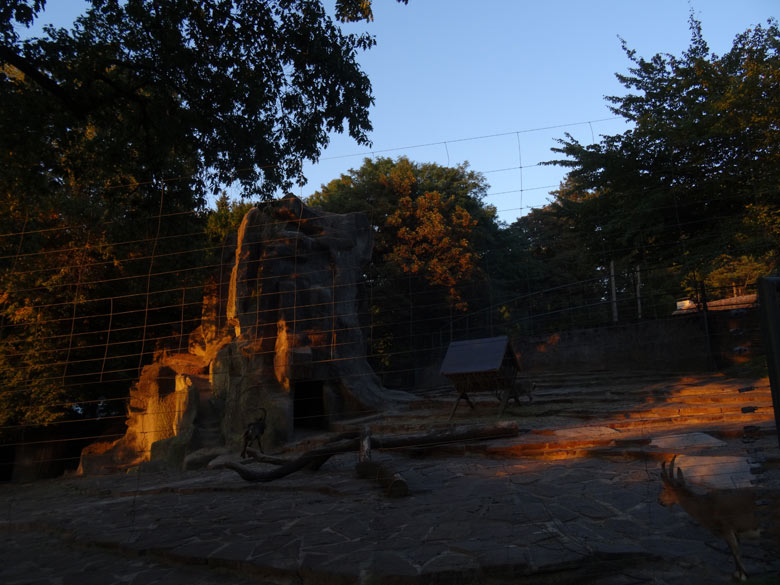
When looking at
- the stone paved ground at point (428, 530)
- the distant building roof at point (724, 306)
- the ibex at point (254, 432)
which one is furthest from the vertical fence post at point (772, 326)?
the distant building roof at point (724, 306)

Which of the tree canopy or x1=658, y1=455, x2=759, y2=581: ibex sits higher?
the tree canopy

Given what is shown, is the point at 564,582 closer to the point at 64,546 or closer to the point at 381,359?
the point at 64,546

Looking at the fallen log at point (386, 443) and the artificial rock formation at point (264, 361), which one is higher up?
the artificial rock formation at point (264, 361)

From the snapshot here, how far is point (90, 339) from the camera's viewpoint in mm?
14812

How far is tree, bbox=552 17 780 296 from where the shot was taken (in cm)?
970

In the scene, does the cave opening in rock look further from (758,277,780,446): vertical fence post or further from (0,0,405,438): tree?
(758,277,780,446): vertical fence post

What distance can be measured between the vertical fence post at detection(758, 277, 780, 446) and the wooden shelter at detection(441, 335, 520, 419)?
7211 millimetres

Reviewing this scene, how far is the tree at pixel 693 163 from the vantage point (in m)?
9.70

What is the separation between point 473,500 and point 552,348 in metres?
12.6

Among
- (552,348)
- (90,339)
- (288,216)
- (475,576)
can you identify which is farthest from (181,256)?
(552,348)

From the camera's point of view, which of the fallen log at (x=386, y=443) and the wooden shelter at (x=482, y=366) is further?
the wooden shelter at (x=482, y=366)

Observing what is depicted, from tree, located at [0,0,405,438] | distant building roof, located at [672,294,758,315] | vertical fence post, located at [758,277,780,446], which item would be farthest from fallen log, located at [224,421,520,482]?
distant building roof, located at [672,294,758,315]

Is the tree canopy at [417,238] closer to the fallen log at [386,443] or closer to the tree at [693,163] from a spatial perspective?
the tree at [693,163]

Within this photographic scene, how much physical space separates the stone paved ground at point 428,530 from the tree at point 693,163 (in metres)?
5.11
